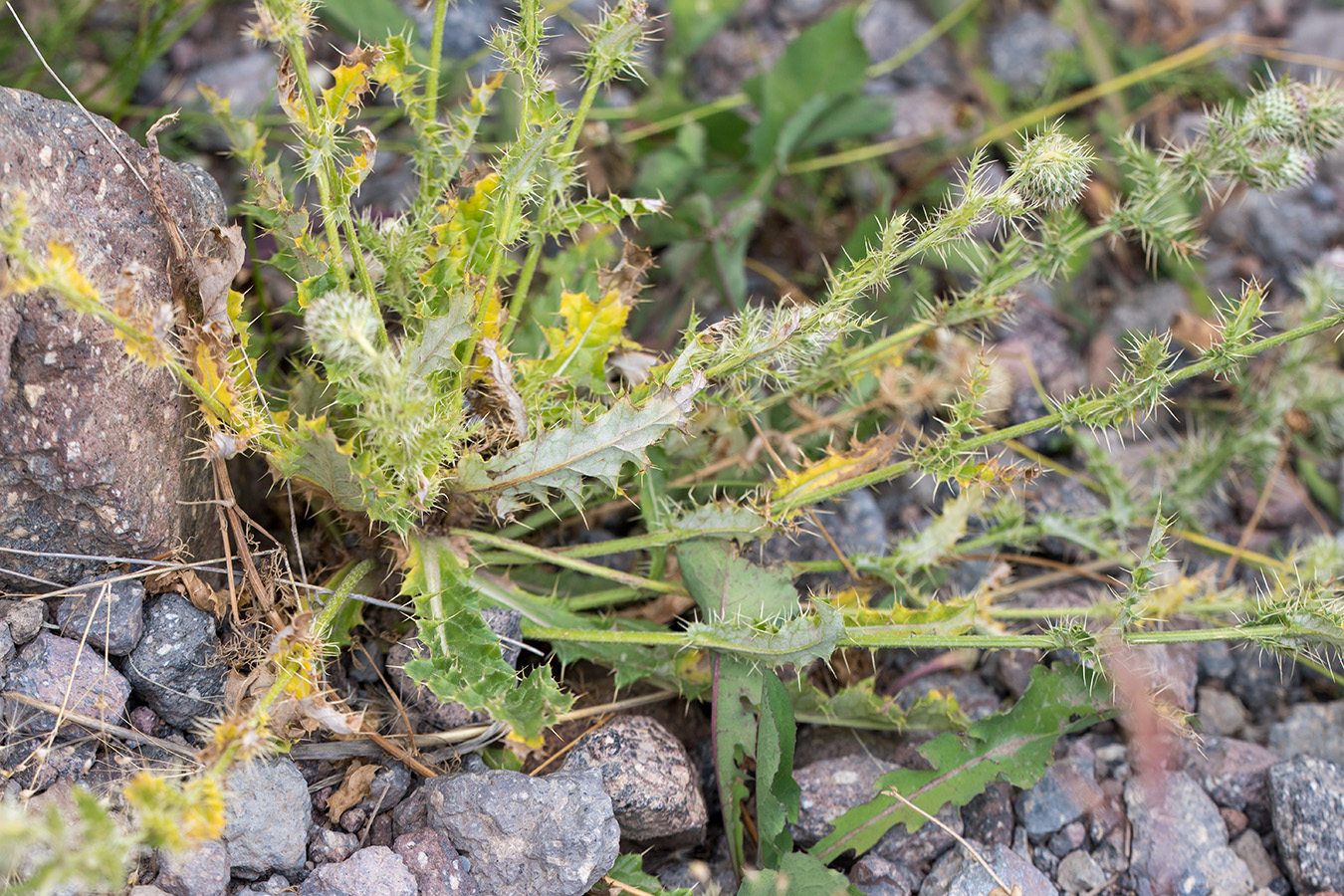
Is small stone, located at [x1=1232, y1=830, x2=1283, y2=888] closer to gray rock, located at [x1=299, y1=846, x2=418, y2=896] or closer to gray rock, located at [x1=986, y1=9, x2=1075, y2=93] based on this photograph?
gray rock, located at [x1=299, y1=846, x2=418, y2=896]

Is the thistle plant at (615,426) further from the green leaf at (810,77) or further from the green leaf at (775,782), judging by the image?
the green leaf at (810,77)

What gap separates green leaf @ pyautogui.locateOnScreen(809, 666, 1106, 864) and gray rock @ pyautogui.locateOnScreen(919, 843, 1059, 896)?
113 mm

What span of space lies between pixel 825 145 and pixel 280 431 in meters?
2.47

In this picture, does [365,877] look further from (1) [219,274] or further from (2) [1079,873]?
(2) [1079,873]

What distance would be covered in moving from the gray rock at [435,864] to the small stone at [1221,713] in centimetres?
195

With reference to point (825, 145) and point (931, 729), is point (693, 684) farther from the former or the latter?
point (825, 145)

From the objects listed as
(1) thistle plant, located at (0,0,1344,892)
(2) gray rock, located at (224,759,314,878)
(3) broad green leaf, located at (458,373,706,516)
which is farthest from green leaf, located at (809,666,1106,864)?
(2) gray rock, located at (224,759,314,878)

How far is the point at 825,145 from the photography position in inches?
146

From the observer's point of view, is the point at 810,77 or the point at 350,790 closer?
the point at 350,790

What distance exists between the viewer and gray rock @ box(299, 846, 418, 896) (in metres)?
1.85

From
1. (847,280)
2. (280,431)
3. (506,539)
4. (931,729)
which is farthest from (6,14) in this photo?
(931,729)

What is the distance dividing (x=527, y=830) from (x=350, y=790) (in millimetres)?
394

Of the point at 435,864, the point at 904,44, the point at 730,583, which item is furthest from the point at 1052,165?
the point at 904,44

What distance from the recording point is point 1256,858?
2.33 meters
